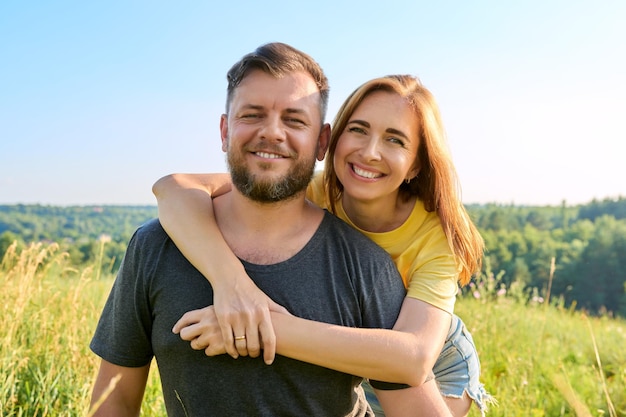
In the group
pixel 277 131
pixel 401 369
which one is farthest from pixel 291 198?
pixel 401 369

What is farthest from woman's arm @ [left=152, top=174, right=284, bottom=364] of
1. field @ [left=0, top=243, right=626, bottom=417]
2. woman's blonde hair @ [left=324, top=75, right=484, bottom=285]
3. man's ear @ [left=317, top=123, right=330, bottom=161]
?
field @ [left=0, top=243, right=626, bottom=417]

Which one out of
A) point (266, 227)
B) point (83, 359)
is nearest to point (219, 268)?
point (266, 227)

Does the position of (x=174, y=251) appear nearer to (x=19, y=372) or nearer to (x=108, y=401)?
(x=108, y=401)

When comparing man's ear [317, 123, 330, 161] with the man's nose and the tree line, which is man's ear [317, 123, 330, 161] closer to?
the man's nose

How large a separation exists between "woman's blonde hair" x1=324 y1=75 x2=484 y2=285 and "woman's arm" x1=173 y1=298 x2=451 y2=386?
2.56 feet

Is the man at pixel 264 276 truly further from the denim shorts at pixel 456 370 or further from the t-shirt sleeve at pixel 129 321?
the denim shorts at pixel 456 370

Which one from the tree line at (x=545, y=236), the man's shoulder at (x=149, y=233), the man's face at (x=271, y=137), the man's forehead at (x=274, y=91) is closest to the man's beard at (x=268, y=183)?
the man's face at (x=271, y=137)

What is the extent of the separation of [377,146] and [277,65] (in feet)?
2.16

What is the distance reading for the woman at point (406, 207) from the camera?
7.38 ft

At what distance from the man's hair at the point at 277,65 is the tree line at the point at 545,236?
147 feet

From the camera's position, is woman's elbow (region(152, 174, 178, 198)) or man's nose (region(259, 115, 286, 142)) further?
woman's elbow (region(152, 174, 178, 198))

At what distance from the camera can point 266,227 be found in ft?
7.69

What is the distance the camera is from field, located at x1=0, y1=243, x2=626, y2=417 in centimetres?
339

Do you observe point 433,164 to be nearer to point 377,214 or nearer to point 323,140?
point 377,214
